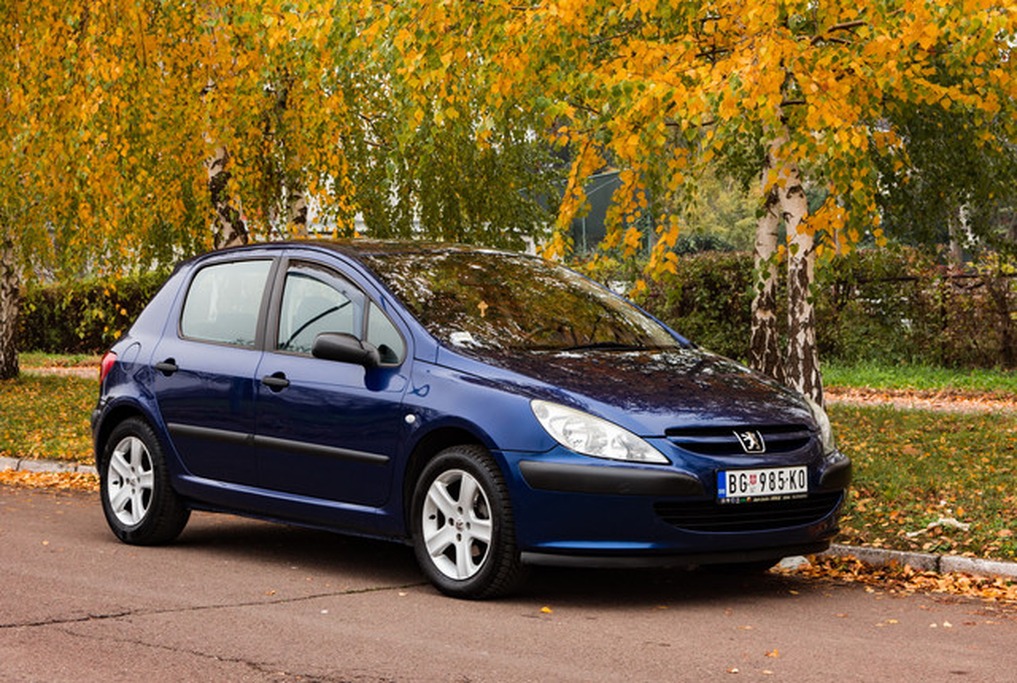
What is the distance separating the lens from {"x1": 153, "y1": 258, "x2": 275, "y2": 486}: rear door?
350 inches

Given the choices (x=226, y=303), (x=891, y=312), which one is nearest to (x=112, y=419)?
(x=226, y=303)

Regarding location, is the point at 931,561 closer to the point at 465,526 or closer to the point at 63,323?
the point at 465,526

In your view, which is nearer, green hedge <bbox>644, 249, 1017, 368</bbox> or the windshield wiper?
the windshield wiper

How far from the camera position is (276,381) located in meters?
8.66

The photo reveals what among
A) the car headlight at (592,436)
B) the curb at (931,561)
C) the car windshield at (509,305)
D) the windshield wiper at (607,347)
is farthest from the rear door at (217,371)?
the curb at (931,561)

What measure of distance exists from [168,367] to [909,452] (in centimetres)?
654

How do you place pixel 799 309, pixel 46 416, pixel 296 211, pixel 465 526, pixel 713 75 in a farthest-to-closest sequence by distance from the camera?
pixel 46 416, pixel 296 211, pixel 799 309, pixel 713 75, pixel 465 526

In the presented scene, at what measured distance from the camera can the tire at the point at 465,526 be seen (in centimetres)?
756

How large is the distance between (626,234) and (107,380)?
3676 millimetres

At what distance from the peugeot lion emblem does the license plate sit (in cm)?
10

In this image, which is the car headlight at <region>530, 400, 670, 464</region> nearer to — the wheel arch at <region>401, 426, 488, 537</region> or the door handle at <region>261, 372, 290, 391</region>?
the wheel arch at <region>401, 426, 488, 537</region>

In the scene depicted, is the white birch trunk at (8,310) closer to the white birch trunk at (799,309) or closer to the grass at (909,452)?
the grass at (909,452)

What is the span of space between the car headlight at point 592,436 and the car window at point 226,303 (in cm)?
220

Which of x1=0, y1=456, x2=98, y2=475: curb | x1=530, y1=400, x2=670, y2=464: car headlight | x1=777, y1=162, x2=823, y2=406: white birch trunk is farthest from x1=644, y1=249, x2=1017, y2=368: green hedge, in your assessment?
x1=530, y1=400, x2=670, y2=464: car headlight
